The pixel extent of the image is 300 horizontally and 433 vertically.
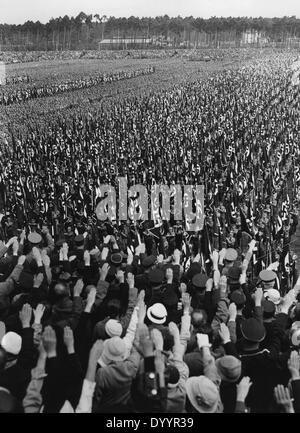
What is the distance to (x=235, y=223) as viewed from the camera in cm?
794

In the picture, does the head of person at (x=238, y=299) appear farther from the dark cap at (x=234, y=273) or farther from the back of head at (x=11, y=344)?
the back of head at (x=11, y=344)

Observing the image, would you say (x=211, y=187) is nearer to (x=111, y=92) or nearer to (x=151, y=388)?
(x=151, y=388)

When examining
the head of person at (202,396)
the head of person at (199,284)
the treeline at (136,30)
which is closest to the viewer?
the head of person at (202,396)

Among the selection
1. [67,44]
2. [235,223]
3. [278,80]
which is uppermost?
[67,44]

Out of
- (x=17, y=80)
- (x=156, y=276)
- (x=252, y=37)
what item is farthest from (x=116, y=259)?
(x=252, y=37)

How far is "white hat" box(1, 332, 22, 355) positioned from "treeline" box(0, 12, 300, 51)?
78137 mm

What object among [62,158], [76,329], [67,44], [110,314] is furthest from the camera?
[67,44]

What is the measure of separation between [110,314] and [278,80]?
3173 centimetres

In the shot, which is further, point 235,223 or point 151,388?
point 235,223

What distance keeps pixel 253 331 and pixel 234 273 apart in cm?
134

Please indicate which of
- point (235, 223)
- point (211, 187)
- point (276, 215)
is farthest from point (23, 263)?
point (211, 187)

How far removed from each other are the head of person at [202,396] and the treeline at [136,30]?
78868 millimetres

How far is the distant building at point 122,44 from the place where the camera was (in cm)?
8788

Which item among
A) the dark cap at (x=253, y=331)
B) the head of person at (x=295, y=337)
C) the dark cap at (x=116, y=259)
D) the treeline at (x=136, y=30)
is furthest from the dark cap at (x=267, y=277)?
the treeline at (x=136, y=30)
